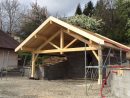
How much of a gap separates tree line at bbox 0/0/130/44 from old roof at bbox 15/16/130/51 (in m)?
11.6

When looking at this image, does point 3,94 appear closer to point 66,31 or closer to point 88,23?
point 66,31

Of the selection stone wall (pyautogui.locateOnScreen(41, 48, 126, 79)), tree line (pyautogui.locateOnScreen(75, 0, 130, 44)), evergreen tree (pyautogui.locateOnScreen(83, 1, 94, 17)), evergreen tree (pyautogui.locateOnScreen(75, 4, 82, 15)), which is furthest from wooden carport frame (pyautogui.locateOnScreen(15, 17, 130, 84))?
evergreen tree (pyautogui.locateOnScreen(83, 1, 94, 17))

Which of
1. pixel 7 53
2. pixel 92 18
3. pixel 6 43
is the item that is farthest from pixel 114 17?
pixel 7 53

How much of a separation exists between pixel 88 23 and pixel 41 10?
14766 mm

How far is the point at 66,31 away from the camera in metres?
20.8

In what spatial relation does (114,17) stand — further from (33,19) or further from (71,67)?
(71,67)

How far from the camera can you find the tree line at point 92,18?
3731 cm

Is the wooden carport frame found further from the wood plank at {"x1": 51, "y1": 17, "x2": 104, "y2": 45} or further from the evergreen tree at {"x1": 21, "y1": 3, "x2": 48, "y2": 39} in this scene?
the evergreen tree at {"x1": 21, "y1": 3, "x2": 48, "y2": 39}

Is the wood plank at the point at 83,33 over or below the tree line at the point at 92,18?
below

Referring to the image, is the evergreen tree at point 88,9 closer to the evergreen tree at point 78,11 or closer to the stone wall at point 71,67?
the evergreen tree at point 78,11

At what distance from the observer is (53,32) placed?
72.4 feet

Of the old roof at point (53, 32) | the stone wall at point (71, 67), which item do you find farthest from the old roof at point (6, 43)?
the old roof at point (53, 32)

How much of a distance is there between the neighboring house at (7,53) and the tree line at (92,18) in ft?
32.0

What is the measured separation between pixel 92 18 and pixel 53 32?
65.0ft
